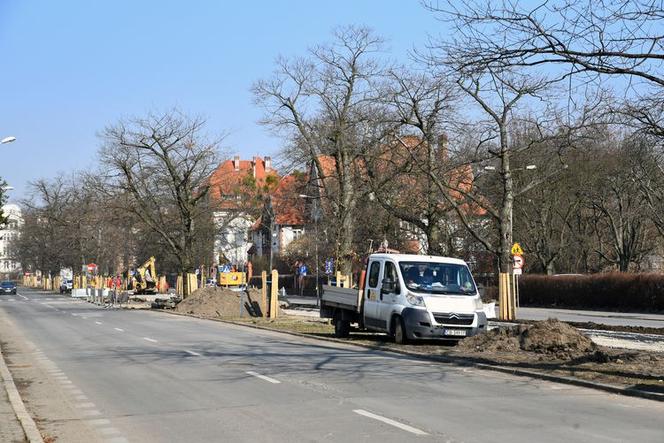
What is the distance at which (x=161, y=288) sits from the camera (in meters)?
74.0

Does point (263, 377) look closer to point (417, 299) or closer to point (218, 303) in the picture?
point (417, 299)

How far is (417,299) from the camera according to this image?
789 inches

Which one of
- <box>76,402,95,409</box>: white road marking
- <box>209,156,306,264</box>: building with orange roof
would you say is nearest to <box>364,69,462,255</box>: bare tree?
<box>209,156,306,264</box>: building with orange roof

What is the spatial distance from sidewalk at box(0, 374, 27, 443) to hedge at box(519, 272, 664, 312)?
3789 cm

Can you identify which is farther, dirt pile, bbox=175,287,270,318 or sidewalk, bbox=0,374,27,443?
dirt pile, bbox=175,287,270,318

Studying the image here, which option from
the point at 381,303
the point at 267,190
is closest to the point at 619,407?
the point at 381,303

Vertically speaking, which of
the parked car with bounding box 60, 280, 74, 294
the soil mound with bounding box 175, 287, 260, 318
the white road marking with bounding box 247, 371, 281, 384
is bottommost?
the white road marking with bounding box 247, 371, 281, 384

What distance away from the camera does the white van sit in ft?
65.4

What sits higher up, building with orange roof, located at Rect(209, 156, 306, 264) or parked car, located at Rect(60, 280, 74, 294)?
building with orange roof, located at Rect(209, 156, 306, 264)

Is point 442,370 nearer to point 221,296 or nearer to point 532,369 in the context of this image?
point 532,369

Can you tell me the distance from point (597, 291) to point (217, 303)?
20.8 m

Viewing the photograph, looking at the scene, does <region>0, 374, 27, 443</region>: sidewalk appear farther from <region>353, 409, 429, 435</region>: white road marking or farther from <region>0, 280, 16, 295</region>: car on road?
<region>0, 280, 16, 295</region>: car on road

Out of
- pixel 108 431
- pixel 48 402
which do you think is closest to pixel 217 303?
pixel 48 402

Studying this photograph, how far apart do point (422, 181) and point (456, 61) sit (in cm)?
3060
